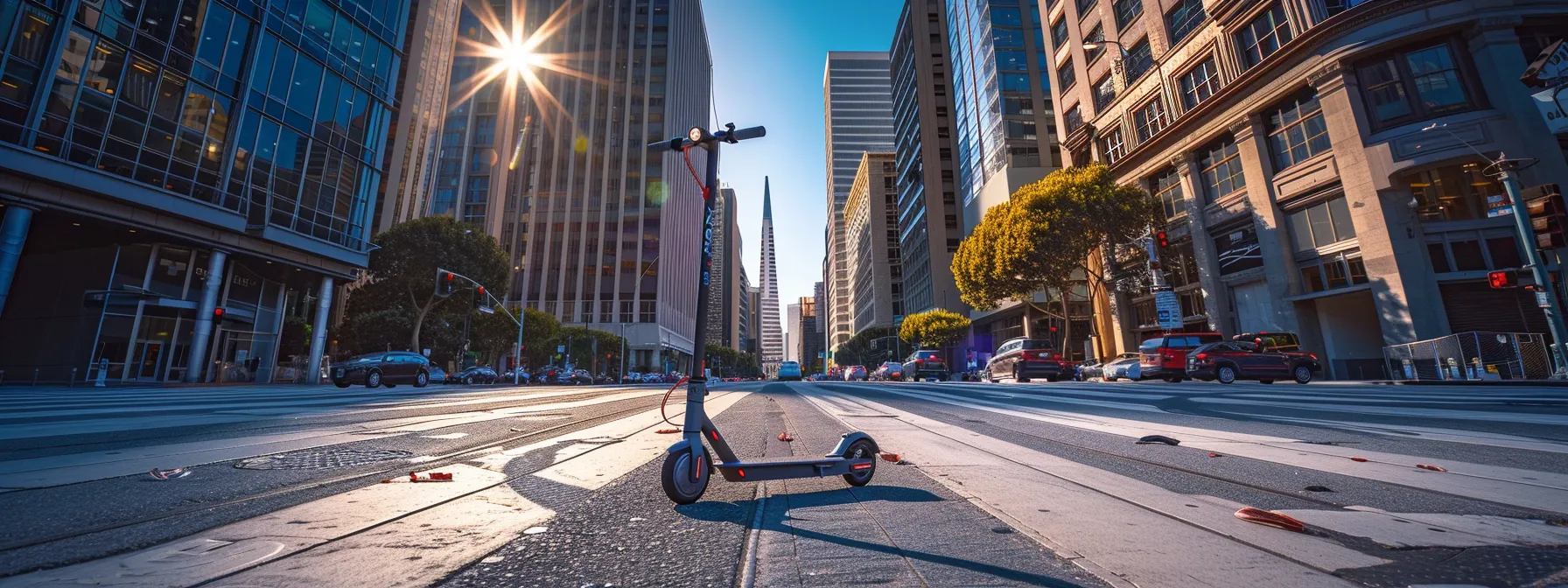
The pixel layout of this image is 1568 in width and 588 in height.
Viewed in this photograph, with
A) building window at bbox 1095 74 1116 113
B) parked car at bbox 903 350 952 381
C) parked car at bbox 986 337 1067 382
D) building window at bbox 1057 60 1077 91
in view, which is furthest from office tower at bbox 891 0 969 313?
parked car at bbox 986 337 1067 382

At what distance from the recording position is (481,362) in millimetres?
60062

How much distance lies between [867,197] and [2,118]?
8509cm

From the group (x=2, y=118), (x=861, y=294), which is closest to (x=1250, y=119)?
(x=2, y=118)

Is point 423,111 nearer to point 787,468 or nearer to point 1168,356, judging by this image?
point 1168,356

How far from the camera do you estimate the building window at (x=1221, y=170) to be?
24.1m

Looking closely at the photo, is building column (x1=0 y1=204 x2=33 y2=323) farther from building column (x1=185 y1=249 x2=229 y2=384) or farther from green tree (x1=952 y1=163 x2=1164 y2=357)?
green tree (x1=952 y1=163 x2=1164 y2=357)

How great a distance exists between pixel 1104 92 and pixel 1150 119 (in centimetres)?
483

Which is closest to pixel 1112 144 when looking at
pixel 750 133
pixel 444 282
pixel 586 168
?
pixel 750 133

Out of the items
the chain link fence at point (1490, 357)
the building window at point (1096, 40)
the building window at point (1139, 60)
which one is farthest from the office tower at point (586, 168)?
the chain link fence at point (1490, 357)

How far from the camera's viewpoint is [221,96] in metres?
21.5

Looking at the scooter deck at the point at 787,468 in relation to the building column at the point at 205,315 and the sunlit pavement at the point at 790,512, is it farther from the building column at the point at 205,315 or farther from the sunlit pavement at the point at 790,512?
the building column at the point at 205,315

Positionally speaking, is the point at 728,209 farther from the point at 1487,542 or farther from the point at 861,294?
the point at 1487,542

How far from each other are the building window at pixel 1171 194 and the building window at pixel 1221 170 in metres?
1.11

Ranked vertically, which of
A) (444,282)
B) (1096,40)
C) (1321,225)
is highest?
(1096,40)
